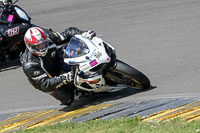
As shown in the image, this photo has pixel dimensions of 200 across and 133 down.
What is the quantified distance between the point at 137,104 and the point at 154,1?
313 inches

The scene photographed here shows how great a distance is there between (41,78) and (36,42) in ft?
2.01

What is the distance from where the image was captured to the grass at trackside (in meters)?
6.10

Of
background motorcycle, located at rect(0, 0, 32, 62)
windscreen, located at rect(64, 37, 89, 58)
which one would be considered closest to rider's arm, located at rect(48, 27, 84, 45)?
windscreen, located at rect(64, 37, 89, 58)

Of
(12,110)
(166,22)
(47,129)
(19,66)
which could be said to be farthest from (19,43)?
(47,129)

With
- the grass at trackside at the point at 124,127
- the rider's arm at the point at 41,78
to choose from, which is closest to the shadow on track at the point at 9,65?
the rider's arm at the point at 41,78

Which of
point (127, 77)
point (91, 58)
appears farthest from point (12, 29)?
point (127, 77)

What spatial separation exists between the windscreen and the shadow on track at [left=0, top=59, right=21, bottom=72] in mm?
3405

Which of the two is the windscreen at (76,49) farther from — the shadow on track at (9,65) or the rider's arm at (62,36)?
the shadow on track at (9,65)

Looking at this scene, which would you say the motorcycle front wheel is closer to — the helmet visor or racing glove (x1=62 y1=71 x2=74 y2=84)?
racing glove (x1=62 y1=71 x2=74 y2=84)

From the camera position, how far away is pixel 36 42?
821 centimetres

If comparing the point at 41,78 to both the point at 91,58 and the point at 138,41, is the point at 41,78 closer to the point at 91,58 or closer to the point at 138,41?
the point at 91,58

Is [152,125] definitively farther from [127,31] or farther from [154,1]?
[154,1]

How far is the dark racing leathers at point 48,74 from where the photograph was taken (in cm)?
835

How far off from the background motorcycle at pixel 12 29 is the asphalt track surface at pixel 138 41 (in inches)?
17.2
